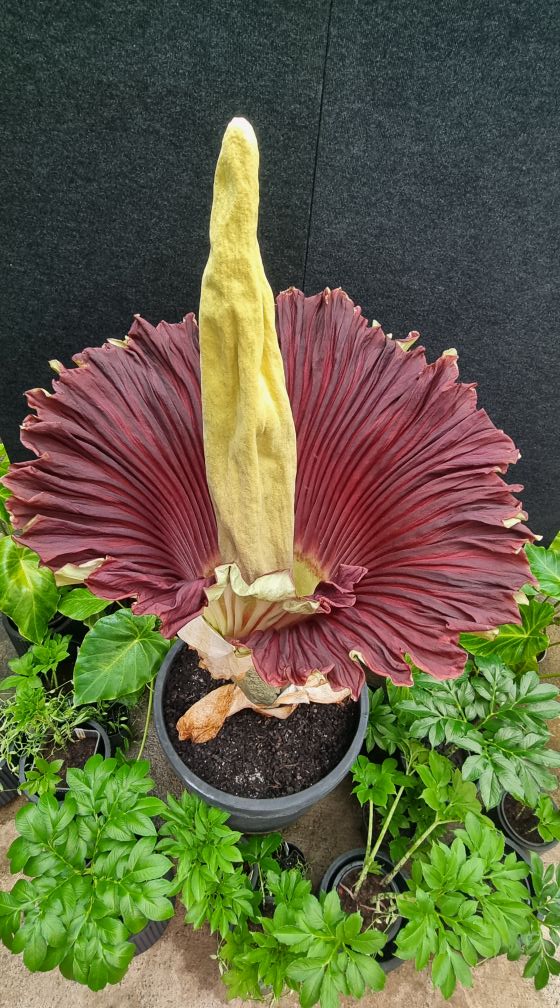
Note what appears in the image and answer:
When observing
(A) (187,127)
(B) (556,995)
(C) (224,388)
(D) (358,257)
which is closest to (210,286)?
(C) (224,388)

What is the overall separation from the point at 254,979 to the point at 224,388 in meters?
0.85

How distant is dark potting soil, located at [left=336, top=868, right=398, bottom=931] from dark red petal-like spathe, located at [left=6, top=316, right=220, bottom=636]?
663 millimetres

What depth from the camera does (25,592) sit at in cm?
117

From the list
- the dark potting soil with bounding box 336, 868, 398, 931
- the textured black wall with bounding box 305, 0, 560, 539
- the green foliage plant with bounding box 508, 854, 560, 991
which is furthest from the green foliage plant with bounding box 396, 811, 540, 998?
the textured black wall with bounding box 305, 0, 560, 539

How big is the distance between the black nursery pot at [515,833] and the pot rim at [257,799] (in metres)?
0.47

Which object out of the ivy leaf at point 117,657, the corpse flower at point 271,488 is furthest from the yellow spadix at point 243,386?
the ivy leaf at point 117,657

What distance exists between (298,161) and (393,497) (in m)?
0.73

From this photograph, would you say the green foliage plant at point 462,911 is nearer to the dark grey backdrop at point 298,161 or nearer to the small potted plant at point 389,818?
the small potted plant at point 389,818

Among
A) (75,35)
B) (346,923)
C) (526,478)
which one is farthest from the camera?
(526,478)

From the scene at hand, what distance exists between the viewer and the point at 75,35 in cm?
93

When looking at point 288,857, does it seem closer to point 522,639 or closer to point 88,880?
point 88,880

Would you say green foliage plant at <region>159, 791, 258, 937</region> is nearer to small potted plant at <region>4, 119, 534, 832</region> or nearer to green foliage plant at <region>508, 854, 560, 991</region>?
small potted plant at <region>4, 119, 534, 832</region>

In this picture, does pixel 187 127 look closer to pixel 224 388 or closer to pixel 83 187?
pixel 83 187

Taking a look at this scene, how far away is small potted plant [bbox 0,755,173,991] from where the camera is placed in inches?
28.2
